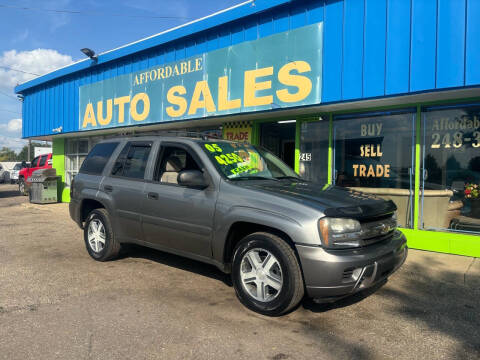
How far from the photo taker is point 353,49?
21.7ft

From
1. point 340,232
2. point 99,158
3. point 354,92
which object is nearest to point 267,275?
point 340,232

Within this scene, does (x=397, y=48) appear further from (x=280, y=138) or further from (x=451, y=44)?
(x=280, y=138)

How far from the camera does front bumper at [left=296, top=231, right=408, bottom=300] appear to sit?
3059 millimetres

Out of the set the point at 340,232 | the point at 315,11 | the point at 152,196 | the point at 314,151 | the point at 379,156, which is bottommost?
the point at 340,232

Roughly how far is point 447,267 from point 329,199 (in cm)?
311

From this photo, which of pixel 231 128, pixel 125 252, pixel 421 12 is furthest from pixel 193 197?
pixel 231 128

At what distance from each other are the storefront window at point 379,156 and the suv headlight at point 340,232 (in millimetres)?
4231

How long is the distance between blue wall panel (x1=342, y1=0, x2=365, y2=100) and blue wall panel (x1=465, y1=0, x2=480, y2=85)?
1.65 meters

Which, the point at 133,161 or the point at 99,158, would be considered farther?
the point at 99,158

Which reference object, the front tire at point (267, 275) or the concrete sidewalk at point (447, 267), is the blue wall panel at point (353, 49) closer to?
the concrete sidewalk at point (447, 267)

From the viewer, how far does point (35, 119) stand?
15.3 m

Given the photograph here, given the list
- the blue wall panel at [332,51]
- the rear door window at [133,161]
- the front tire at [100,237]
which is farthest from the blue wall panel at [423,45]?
the front tire at [100,237]

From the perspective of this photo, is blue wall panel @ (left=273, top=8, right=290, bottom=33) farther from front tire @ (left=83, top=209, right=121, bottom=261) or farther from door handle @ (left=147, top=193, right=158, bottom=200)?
front tire @ (left=83, top=209, right=121, bottom=261)

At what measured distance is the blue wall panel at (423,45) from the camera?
5789 millimetres
